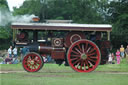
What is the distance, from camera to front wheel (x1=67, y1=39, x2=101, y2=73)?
17906mm

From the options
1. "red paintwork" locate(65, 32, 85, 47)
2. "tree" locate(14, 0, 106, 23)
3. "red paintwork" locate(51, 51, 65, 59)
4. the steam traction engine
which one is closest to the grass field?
the steam traction engine

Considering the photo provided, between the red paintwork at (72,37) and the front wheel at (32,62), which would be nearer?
the red paintwork at (72,37)

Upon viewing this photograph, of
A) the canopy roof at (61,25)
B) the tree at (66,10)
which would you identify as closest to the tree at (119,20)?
the tree at (66,10)

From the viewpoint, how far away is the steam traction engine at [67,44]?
17828 mm

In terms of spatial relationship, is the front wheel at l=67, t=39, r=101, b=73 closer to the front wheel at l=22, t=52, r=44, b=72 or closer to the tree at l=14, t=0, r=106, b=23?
the front wheel at l=22, t=52, r=44, b=72

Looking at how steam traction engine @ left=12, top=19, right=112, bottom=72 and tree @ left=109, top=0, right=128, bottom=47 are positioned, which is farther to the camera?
tree @ left=109, top=0, right=128, bottom=47

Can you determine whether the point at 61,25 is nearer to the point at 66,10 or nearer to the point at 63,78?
the point at 63,78

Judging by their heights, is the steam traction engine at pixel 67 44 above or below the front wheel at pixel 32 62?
above

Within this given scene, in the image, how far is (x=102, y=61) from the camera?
61.3 feet

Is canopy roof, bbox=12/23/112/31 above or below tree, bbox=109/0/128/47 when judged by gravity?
above

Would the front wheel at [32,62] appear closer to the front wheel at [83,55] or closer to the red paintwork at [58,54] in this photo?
the red paintwork at [58,54]

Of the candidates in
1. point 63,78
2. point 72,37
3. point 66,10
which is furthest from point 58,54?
point 66,10

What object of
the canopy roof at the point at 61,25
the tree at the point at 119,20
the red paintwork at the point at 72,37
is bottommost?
the tree at the point at 119,20

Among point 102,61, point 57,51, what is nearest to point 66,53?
point 57,51
